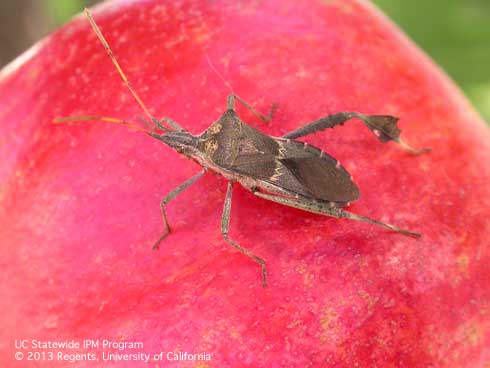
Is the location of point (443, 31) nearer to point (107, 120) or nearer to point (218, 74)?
point (218, 74)

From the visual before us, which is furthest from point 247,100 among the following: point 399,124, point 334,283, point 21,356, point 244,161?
point 21,356

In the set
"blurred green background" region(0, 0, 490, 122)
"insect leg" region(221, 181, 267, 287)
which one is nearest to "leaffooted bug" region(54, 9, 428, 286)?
"insect leg" region(221, 181, 267, 287)

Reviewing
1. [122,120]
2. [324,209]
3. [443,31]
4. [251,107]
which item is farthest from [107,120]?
[443,31]

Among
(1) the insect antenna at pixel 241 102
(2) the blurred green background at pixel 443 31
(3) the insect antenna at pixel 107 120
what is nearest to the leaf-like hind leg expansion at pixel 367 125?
(1) the insect antenna at pixel 241 102

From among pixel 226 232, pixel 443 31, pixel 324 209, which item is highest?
pixel 226 232

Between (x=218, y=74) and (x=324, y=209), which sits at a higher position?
(x=218, y=74)

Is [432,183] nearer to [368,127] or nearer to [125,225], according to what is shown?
[368,127]
